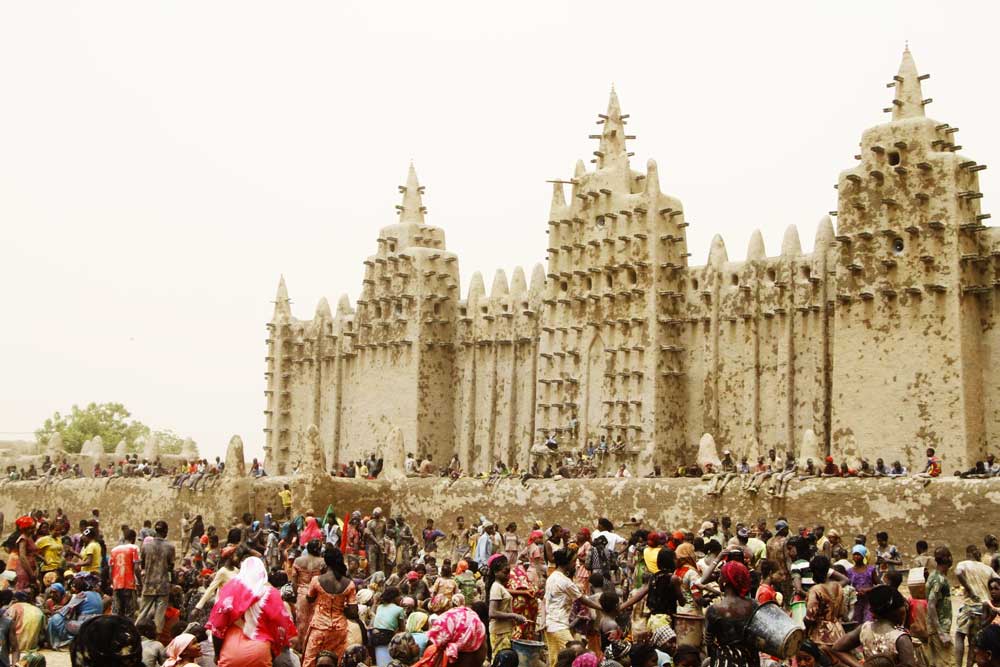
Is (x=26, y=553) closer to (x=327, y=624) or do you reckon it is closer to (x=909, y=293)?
(x=327, y=624)

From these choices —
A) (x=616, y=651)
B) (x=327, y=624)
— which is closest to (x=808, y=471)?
(x=616, y=651)

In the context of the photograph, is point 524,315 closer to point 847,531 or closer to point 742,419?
point 742,419

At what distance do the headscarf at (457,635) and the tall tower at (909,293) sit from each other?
20221 millimetres

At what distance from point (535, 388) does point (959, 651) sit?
28.7m

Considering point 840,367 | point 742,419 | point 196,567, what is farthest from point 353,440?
point 196,567

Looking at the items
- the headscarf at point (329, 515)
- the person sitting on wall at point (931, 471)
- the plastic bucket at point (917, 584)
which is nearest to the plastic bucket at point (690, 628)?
the plastic bucket at point (917, 584)

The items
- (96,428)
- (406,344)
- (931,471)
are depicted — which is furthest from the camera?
(96,428)

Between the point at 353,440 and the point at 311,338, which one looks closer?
the point at 353,440

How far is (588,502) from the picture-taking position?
2747cm

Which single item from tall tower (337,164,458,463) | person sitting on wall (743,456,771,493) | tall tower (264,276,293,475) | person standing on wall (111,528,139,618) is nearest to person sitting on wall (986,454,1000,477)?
person sitting on wall (743,456,771,493)

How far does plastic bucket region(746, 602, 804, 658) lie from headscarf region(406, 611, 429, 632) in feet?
15.6

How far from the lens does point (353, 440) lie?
4966cm

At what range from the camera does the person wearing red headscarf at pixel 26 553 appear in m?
18.7

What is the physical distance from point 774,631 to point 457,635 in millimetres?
3044
